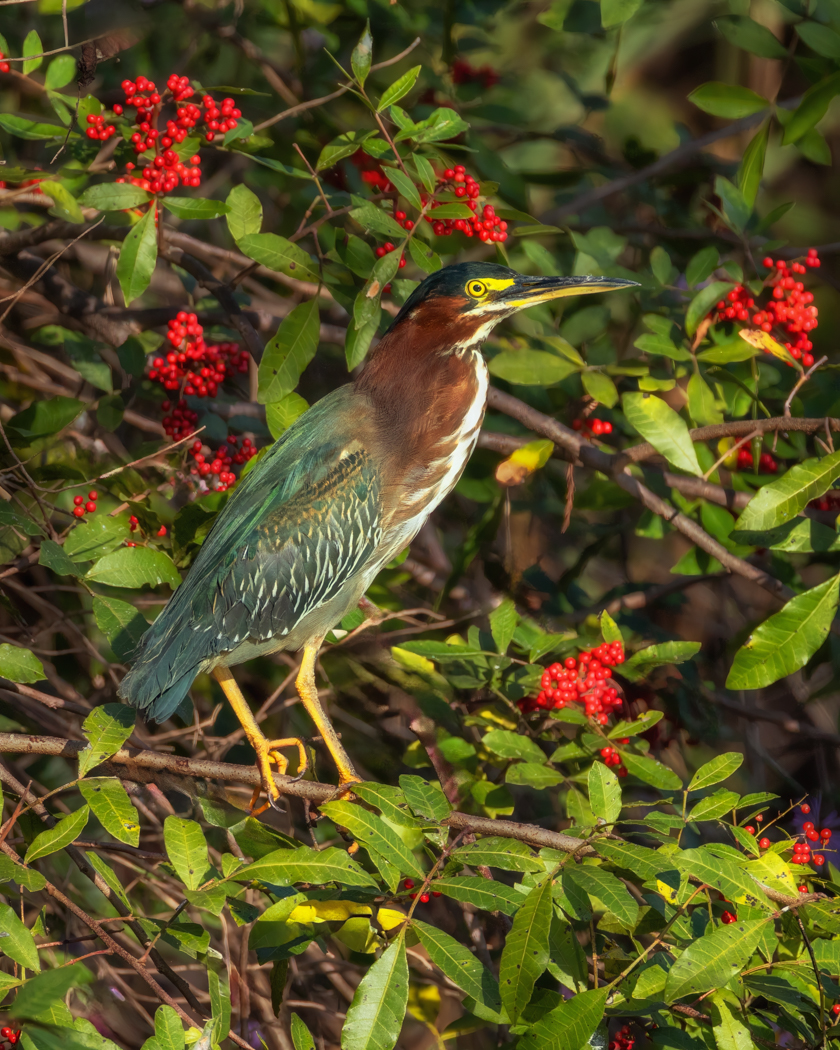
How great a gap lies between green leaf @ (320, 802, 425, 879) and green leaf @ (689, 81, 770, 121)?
2.34 m

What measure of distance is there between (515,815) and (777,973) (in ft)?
4.92

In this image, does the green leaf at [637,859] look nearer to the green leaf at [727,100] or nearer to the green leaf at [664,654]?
the green leaf at [664,654]

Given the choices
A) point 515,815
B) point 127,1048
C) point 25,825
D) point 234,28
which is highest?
point 234,28

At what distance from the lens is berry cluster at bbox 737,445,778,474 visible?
294 cm

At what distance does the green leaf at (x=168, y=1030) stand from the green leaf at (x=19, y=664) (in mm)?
798

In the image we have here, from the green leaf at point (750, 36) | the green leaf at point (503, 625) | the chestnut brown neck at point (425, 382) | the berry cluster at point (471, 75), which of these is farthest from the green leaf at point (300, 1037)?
the berry cluster at point (471, 75)

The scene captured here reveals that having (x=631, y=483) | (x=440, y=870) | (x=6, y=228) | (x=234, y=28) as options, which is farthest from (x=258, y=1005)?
(x=234, y=28)

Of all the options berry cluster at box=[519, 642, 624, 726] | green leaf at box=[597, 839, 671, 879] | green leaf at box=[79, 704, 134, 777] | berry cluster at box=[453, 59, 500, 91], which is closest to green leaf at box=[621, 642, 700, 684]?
berry cluster at box=[519, 642, 624, 726]

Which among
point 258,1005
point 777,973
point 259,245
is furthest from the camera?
point 258,1005

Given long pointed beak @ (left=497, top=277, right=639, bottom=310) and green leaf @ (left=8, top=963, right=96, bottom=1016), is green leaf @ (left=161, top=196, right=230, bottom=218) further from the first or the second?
green leaf @ (left=8, top=963, right=96, bottom=1016)

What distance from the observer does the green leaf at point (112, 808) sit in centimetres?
180

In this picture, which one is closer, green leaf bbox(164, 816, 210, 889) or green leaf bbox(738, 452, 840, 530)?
green leaf bbox(164, 816, 210, 889)

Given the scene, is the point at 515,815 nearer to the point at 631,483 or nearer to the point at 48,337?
the point at 631,483

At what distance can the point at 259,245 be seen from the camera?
8.38 ft
